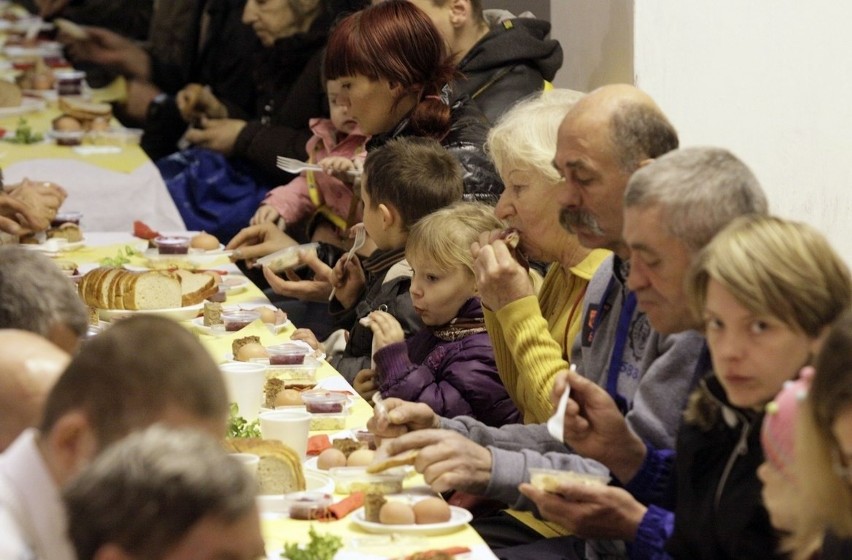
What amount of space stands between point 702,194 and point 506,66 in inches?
103

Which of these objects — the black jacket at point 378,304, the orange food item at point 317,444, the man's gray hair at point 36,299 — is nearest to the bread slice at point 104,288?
the black jacket at point 378,304

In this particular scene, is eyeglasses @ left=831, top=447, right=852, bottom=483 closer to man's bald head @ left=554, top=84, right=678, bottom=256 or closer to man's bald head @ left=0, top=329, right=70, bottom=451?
man's bald head @ left=0, top=329, right=70, bottom=451

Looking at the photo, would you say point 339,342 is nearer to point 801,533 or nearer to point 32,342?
point 32,342

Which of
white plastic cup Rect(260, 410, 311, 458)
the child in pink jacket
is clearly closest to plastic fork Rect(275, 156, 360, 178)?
the child in pink jacket

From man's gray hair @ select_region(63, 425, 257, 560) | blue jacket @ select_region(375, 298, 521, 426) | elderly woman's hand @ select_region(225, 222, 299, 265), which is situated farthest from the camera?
elderly woman's hand @ select_region(225, 222, 299, 265)

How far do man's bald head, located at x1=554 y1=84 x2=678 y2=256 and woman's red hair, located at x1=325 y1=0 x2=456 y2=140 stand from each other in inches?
65.5

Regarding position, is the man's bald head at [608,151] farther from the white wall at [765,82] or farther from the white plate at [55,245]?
the white plate at [55,245]

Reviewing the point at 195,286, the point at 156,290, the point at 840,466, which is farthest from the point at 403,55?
the point at 840,466

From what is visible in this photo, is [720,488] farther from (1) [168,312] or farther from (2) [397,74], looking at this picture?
(2) [397,74]

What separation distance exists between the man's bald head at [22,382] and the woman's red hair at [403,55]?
115 inches

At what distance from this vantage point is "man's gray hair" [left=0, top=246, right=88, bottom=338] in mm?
2586

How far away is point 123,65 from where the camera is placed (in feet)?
31.3

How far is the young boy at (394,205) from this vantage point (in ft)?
15.0

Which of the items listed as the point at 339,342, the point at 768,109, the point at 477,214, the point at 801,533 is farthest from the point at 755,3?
the point at 801,533
